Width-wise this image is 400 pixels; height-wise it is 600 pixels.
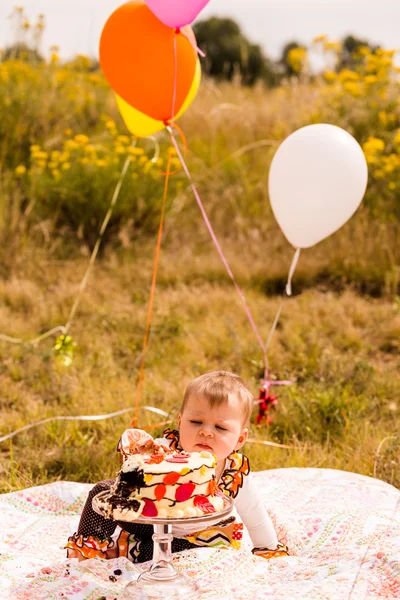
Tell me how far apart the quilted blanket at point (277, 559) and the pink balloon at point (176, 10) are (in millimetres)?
1857

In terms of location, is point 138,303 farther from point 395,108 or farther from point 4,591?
point 4,591

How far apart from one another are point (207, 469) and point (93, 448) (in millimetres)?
1491

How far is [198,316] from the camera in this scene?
5.14 metres

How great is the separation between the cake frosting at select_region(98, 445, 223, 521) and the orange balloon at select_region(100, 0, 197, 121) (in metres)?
2.02

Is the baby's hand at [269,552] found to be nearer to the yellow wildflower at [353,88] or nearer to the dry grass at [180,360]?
the dry grass at [180,360]

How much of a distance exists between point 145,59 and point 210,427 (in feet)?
6.02

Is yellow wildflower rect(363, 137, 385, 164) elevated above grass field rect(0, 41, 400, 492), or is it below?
above

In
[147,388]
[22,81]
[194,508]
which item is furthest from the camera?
[22,81]

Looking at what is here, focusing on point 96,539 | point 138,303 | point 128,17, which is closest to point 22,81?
point 138,303

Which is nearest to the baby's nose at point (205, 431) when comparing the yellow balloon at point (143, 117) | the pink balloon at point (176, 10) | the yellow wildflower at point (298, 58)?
the pink balloon at point (176, 10)

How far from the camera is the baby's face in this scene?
2.37 meters

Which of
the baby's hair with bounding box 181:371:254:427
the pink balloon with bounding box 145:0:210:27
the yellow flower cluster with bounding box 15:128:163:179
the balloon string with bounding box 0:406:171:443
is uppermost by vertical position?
the pink balloon with bounding box 145:0:210:27

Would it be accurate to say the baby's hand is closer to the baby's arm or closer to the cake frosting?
the baby's arm

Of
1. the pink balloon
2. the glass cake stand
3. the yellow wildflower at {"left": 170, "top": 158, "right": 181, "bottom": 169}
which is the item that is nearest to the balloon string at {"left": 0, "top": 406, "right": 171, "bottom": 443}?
the glass cake stand
